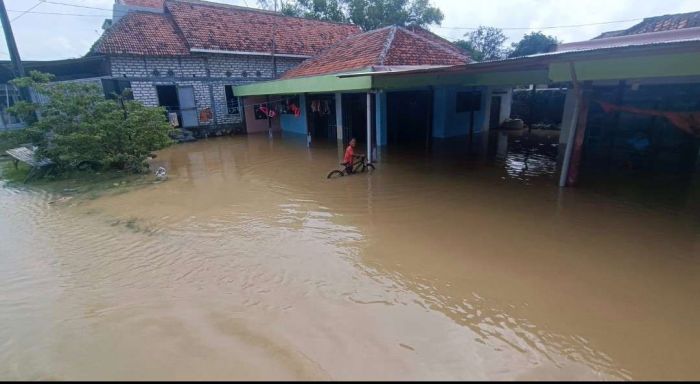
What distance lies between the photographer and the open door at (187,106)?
61.6ft

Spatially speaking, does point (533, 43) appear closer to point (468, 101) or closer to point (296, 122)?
point (468, 101)

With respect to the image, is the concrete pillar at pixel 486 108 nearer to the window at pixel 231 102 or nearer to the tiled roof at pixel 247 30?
the tiled roof at pixel 247 30

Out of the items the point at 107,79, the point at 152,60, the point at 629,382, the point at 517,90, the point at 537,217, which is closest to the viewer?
the point at 629,382

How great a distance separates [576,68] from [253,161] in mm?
9885

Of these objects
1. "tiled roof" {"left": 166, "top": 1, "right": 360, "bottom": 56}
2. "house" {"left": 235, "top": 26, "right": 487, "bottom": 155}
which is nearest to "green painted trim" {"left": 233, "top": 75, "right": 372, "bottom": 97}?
"house" {"left": 235, "top": 26, "right": 487, "bottom": 155}

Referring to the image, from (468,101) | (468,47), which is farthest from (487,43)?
(468,101)

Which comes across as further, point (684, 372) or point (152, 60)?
point (152, 60)

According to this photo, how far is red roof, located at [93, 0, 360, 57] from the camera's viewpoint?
17.4 meters

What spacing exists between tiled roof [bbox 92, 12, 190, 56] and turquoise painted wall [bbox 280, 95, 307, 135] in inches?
232

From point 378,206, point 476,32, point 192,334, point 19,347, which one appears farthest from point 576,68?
point 476,32

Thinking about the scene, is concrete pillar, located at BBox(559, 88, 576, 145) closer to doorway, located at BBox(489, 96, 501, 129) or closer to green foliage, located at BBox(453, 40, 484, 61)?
doorway, located at BBox(489, 96, 501, 129)

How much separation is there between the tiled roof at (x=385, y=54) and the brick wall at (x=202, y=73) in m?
4.95

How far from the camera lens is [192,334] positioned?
379 centimetres

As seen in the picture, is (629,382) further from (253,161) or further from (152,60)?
(152,60)
